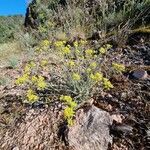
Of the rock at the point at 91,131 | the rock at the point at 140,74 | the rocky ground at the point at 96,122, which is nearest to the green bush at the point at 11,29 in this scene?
the rocky ground at the point at 96,122

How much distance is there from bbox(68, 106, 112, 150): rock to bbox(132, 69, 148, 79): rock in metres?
0.69

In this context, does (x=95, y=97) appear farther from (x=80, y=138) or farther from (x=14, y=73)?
(x=14, y=73)

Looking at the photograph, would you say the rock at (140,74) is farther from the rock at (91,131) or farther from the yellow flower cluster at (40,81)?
the yellow flower cluster at (40,81)

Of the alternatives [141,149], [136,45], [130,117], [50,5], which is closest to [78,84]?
[130,117]

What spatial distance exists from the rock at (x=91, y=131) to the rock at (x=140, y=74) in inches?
27.2

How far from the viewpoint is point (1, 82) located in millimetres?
4539

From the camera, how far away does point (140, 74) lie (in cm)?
370

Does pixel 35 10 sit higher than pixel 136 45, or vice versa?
pixel 136 45

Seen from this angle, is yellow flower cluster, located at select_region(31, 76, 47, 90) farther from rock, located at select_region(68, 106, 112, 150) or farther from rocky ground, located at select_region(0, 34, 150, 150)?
rock, located at select_region(68, 106, 112, 150)

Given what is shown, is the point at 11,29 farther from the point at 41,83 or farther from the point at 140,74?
the point at 41,83

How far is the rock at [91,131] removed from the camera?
2.99 meters

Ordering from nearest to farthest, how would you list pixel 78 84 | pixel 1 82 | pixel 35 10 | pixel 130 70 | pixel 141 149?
pixel 141 149
pixel 78 84
pixel 130 70
pixel 1 82
pixel 35 10

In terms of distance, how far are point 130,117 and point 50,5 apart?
6.67 m

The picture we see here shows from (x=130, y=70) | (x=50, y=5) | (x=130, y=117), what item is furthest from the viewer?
(x=50, y=5)
